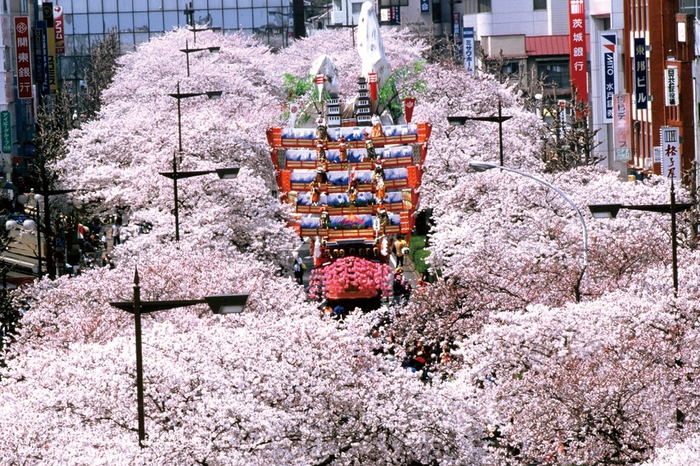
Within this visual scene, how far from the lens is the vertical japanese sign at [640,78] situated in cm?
5831

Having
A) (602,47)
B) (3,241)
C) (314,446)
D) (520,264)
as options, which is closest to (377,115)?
(602,47)

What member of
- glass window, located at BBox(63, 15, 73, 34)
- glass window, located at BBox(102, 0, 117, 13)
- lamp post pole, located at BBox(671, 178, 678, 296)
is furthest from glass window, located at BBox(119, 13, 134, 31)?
lamp post pole, located at BBox(671, 178, 678, 296)

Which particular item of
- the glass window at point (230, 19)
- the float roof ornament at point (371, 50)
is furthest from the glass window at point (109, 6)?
the float roof ornament at point (371, 50)

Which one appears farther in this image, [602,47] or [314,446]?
[602,47]

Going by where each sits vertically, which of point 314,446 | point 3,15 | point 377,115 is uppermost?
point 3,15

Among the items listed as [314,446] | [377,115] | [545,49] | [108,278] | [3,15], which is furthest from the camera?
[545,49]

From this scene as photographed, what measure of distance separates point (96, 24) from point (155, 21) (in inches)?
213

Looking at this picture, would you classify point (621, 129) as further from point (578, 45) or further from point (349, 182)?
point (349, 182)

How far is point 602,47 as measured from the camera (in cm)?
6619

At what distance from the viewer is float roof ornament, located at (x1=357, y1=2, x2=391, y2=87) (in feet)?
205

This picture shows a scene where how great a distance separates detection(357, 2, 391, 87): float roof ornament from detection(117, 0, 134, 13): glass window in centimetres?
7869

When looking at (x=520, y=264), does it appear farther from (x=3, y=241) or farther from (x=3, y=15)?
(x=3, y=15)

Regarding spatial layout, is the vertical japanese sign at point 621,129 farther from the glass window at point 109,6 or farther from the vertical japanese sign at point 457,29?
the glass window at point 109,6

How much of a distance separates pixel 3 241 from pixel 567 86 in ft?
288
